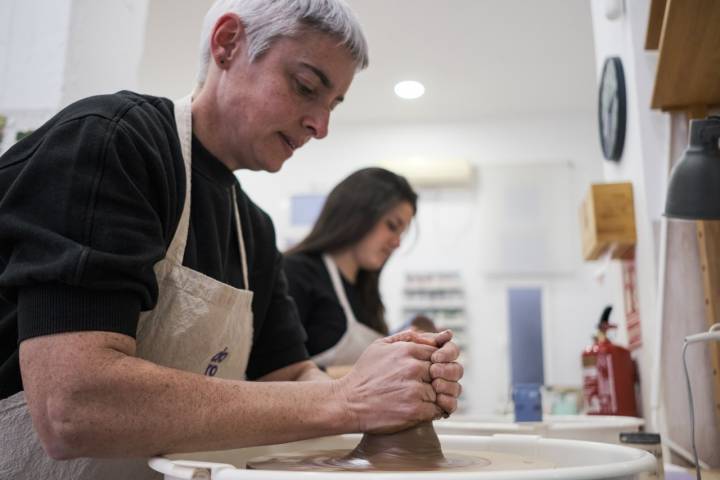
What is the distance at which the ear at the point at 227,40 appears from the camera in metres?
1.21

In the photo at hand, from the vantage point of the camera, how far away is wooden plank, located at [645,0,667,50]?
1.61 meters

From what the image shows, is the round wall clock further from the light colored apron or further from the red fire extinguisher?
the light colored apron

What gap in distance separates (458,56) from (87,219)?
4582 millimetres

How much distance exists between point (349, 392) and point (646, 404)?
5.65 feet

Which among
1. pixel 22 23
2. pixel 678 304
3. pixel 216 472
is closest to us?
pixel 216 472

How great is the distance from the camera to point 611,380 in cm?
237

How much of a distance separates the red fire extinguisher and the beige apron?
5.30 feet

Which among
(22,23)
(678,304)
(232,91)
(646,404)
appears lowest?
(646,404)

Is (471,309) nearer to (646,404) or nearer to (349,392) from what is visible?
(646,404)

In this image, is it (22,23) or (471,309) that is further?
(471,309)

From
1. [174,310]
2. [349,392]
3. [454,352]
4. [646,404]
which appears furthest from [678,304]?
[174,310]

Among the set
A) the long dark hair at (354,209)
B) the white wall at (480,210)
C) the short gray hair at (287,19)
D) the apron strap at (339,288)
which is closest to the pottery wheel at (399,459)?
the short gray hair at (287,19)

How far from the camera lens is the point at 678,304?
1828 mm

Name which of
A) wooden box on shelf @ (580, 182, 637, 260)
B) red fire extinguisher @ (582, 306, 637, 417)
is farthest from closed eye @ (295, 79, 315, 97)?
red fire extinguisher @ (582, 306, 637, 417)
